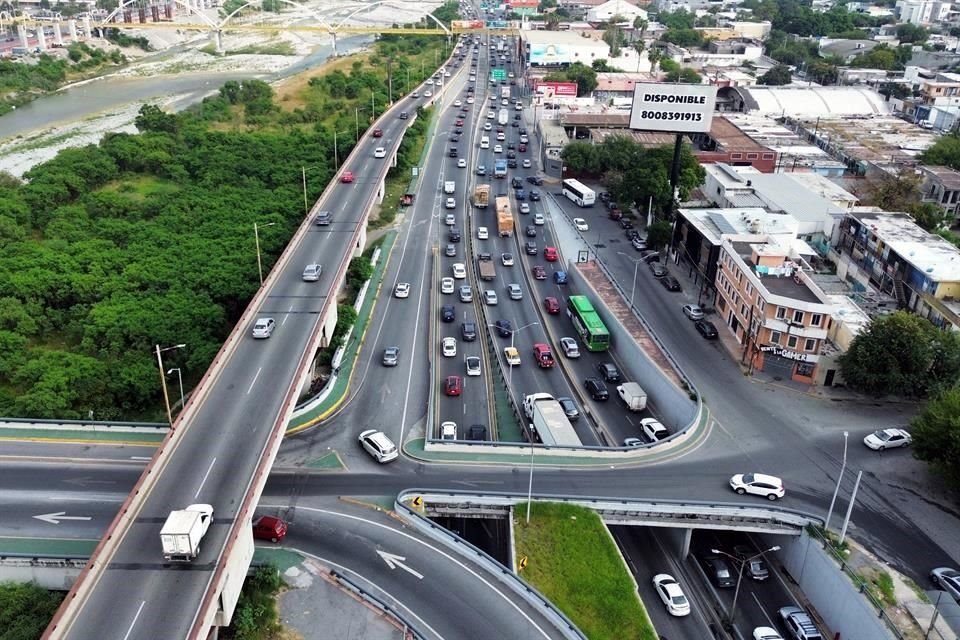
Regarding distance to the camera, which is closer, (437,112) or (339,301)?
(339,301)

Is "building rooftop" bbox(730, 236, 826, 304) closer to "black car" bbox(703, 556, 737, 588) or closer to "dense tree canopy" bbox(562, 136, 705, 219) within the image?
"black car" bbox(703, 556, 737, 588)

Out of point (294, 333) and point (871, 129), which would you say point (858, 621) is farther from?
point (871, 129)

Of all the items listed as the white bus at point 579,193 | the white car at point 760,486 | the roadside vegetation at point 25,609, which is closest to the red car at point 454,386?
the white car at point 760,486

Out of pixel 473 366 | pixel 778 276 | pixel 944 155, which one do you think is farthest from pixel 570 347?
pixel 944 155

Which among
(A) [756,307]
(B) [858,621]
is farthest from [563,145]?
(B) [858,621]

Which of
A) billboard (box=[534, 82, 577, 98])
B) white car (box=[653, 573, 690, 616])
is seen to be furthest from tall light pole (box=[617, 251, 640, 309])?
billboard (box=[534, 82, 577, 98])
